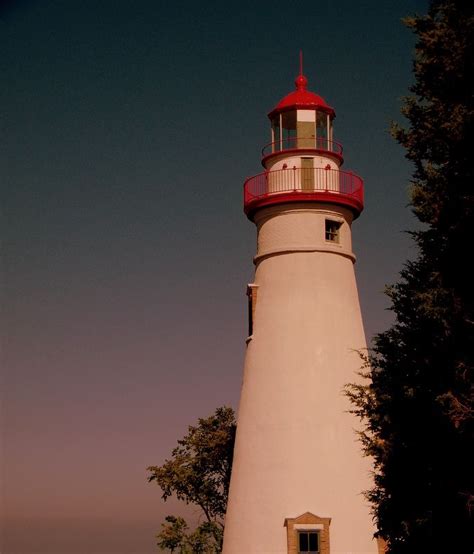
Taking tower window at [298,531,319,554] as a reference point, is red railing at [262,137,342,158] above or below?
above

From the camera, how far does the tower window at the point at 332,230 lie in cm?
2803

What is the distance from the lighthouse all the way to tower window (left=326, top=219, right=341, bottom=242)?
0.03m

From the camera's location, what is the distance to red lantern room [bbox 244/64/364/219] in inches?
1104

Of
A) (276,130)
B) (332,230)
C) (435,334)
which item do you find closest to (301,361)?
(332,230)

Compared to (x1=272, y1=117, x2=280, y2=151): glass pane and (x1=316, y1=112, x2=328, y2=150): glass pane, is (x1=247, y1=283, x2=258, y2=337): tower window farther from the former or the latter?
(x1=316, y1=112, x2=328, y2=150): glass pane

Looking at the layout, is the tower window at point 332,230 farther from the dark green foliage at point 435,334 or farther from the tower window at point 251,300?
the dark green foliage at point 435,334

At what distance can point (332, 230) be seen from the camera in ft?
92.5

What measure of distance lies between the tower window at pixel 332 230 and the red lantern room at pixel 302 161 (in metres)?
0.63

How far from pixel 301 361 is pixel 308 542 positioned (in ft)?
16.2

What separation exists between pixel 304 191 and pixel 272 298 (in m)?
3.32

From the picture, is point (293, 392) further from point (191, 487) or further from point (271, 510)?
point (191, 487)

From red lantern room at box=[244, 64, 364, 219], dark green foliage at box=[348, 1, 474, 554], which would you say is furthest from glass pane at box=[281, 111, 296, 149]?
dark green foliage at box=[348, 1, 474, 554]

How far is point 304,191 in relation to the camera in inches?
1097

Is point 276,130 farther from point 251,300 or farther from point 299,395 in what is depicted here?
point 299,395
